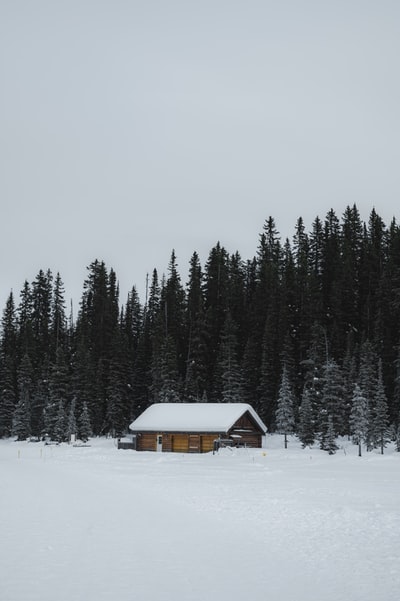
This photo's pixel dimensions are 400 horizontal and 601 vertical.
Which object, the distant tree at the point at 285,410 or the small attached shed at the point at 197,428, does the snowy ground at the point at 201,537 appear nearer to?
the small attached shed at the point at 197,428

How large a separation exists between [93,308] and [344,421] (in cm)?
5382

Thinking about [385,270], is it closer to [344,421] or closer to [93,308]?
[344,421]

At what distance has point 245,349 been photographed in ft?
245

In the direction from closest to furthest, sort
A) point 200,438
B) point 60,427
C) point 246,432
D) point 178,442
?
point 200,438, point 178,442, point 246,432, point 60,427

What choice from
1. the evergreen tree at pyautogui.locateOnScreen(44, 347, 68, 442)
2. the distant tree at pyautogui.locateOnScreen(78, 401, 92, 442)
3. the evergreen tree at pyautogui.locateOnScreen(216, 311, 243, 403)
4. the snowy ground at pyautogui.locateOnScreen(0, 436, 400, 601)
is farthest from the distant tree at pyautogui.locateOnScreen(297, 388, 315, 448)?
the evergreen tree at pyautogui.locateOnScreen(44, 347, 68, 442)

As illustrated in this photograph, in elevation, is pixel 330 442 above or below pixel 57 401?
below

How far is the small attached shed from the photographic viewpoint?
5484 cm

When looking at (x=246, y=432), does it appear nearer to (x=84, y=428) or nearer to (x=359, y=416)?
(x=359, y=416)

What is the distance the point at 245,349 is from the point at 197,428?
2142cm

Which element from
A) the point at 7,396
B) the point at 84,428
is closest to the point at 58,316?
the point at 7,396

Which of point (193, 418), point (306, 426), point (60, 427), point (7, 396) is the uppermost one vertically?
point (7, 396)

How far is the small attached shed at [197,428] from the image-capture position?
54844 mm

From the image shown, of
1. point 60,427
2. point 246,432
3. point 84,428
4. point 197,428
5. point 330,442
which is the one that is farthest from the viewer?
point 60,427

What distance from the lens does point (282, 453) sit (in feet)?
162
